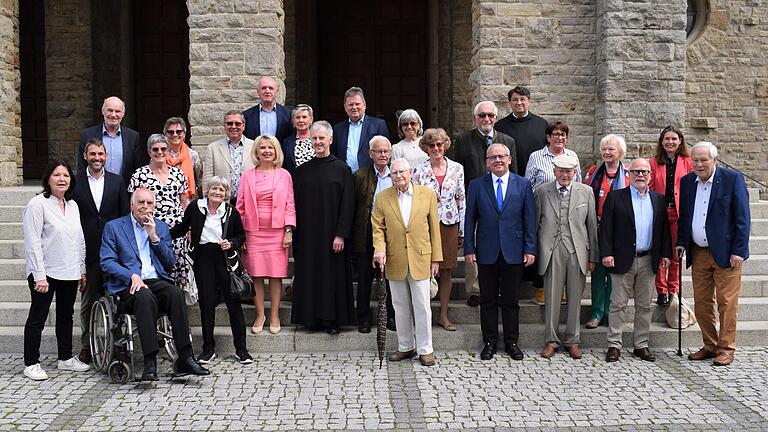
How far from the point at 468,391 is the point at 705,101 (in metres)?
8.60

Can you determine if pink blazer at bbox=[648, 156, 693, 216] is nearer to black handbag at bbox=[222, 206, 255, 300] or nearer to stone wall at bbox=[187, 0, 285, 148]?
black handbag at bbox=[222, 206, 255, 300]

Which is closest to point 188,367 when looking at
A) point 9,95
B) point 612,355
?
point 612,355

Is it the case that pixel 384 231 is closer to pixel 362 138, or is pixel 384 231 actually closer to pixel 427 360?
pixel 427 360

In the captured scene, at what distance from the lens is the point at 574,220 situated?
6.39 metres

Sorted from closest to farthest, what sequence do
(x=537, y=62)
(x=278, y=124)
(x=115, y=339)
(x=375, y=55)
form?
(x=115, y=339), (x=278, y=124), (x=537, y=62), (x=375, y=55)

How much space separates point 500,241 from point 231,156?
8.53 ft

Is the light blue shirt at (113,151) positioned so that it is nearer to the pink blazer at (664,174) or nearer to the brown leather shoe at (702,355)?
the pink blazer at (664,174)

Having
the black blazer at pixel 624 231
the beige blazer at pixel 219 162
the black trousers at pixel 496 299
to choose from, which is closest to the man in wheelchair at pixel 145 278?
the beige blazer at pixel 219 162

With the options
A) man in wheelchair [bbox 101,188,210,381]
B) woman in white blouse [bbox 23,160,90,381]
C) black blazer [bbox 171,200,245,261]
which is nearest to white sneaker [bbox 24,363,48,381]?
woman in white blouse [bbox 23,160,90,381]

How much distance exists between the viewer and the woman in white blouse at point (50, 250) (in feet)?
19.2

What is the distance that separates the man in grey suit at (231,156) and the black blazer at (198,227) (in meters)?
0.70

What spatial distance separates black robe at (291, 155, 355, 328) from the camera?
6.64 m

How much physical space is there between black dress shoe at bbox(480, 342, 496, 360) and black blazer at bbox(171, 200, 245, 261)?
2247 millimetres

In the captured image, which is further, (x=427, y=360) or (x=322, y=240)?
(x=322, y=240)
